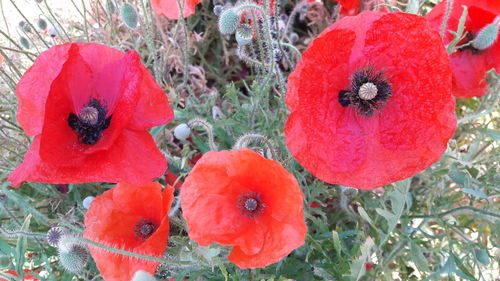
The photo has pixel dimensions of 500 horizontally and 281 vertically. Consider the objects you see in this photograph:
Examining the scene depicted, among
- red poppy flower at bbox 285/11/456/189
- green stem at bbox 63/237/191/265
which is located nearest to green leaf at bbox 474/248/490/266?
red poppy flower at bbox 285/11/456/189

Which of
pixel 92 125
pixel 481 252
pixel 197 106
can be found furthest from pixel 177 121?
pixel 481 252

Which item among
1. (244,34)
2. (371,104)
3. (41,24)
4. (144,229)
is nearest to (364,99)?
(371,104)

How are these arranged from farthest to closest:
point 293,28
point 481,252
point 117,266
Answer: point 293,28 → point 481,252 → point 117,266

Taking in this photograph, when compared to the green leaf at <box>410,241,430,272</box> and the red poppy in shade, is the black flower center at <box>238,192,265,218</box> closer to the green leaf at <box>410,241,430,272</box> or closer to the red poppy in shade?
the green leaf at <box>410,241,430,272</box>

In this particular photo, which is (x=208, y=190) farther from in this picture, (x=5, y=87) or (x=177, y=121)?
(x=5, y=87)

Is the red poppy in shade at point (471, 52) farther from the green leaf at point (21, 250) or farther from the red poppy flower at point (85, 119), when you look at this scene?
the green leaf at point (21, 250)
